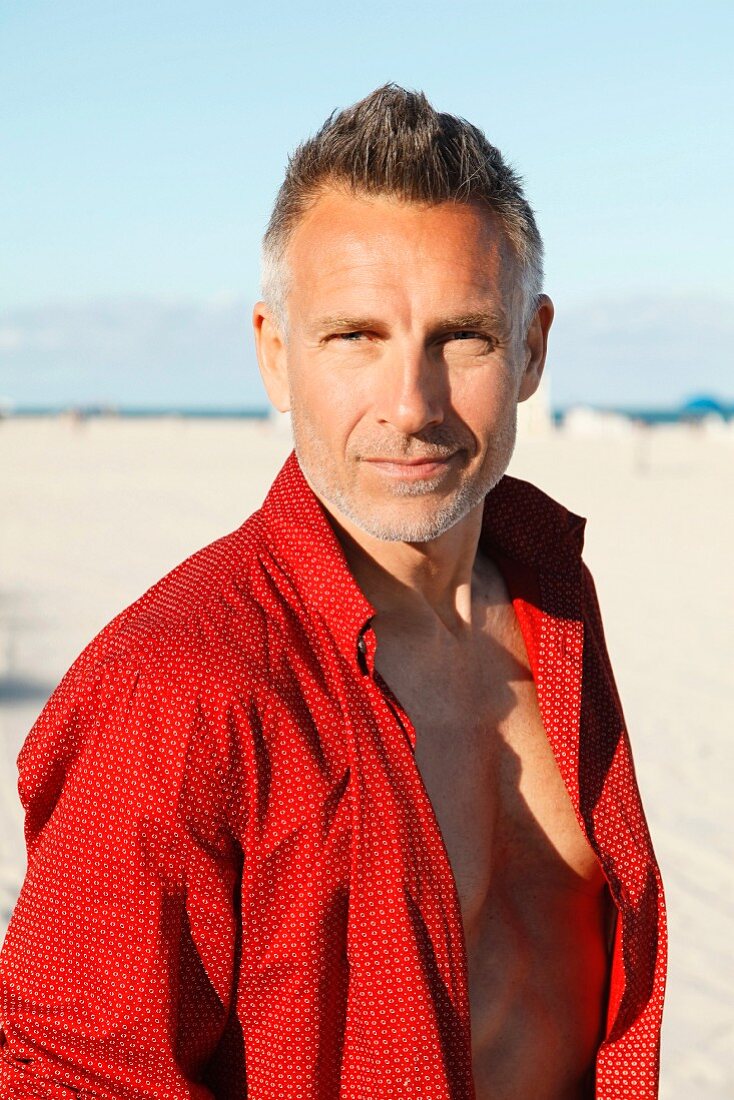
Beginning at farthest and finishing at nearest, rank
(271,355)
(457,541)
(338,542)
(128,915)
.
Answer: (457,541), (271,355), (338,542), (128,915)

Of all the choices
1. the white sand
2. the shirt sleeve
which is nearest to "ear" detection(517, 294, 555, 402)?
the shirt sleeve

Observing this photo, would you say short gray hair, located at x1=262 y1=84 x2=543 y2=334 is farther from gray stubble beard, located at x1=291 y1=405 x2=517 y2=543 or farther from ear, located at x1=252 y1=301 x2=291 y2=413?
gray stubble beard, located at x1=291 y1=405 x2=517 y2=543

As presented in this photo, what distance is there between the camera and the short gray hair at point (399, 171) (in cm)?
179

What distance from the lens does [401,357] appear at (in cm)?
176

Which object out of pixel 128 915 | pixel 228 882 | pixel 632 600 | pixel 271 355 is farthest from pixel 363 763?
pixel 632 600

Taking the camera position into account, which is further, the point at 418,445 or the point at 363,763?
the point at 418,445

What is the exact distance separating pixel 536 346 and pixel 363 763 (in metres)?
0.76

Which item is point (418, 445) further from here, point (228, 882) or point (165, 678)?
point (228, 882)

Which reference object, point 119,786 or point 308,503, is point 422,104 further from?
point 119,786

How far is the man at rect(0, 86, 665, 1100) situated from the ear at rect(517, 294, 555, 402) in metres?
0.01

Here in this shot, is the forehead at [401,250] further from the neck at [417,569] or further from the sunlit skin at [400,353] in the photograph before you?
the neck at [417,569]

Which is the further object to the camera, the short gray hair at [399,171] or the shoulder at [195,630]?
the short gray hair at [399,171]

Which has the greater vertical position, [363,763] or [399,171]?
[399,171]

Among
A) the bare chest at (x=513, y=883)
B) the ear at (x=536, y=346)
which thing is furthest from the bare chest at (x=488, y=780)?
the ear at (x=536, y=346)
